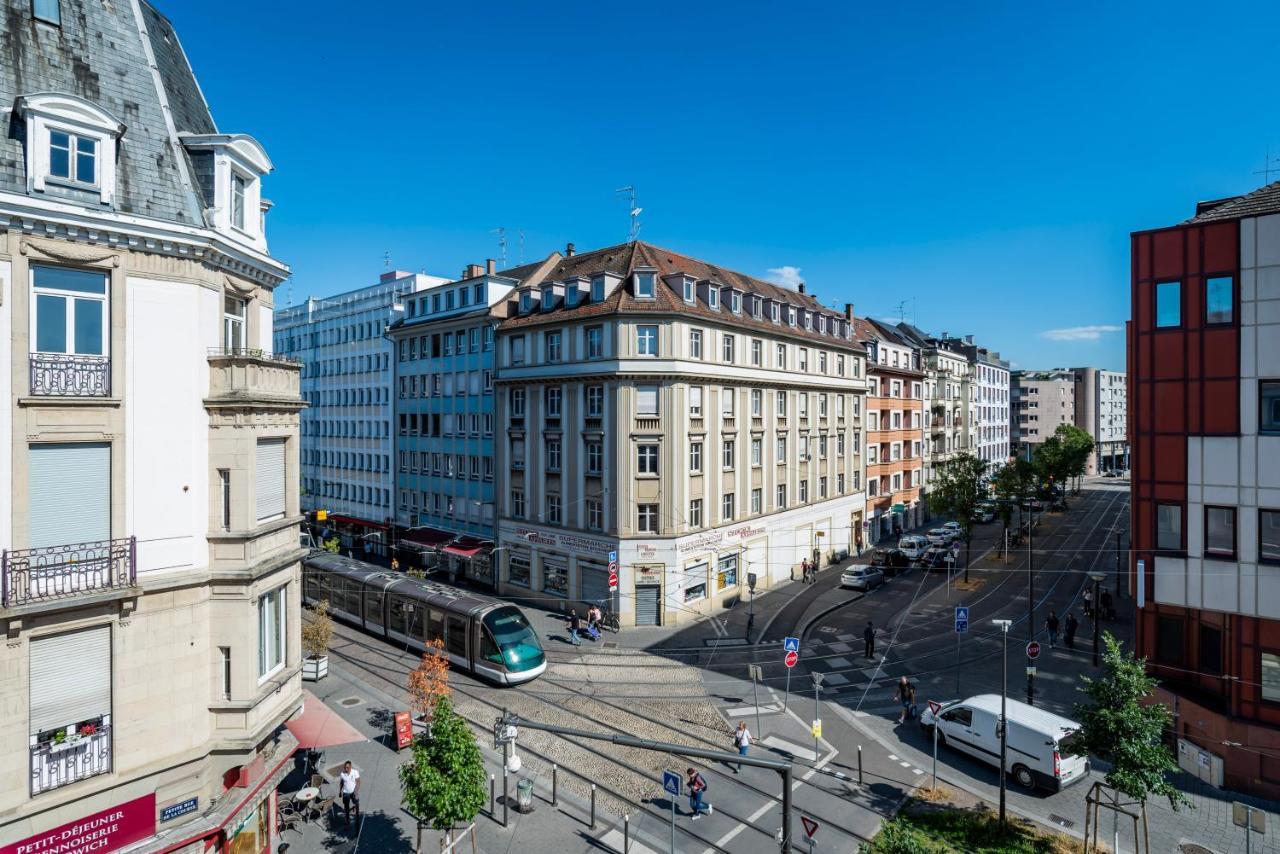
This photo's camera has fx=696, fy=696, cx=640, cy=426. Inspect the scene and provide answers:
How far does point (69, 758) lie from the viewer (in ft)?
37.9

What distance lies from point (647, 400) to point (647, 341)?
3.05 metres

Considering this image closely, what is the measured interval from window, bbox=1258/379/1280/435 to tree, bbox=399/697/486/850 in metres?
23.5

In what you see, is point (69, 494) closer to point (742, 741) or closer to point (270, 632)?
point (270, 632)

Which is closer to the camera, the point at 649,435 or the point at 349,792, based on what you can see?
the point at 349,792

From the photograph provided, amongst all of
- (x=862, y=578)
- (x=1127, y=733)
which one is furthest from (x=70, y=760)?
(x=862, y=578)

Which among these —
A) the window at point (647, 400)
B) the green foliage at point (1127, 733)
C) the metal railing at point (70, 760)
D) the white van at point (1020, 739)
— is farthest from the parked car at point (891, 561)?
the metal railing at point (70, 760)

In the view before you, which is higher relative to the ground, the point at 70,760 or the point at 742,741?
the point at 70,760

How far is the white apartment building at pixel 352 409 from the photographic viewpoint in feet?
178

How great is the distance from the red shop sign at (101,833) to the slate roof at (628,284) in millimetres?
27129

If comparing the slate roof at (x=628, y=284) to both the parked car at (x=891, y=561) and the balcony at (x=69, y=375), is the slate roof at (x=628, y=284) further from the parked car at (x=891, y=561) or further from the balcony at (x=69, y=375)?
the balcony at (x=69, y=375)

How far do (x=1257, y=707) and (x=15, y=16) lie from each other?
32.9 meters

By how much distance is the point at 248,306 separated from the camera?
1505 cm

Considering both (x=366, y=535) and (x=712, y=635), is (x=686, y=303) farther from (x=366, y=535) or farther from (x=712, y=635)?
(x=366, y=535)

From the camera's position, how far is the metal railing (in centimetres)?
1121
